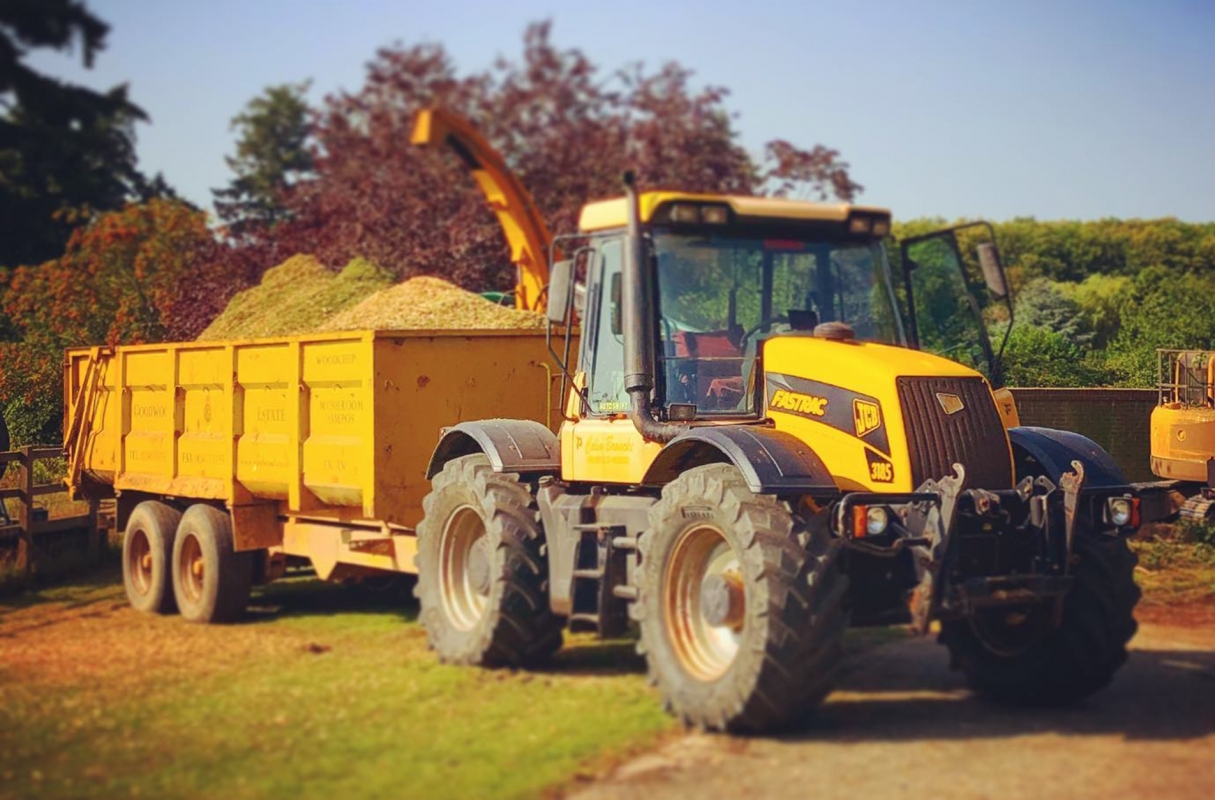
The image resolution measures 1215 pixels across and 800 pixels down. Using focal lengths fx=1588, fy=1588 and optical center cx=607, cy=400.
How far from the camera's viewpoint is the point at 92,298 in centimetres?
2645

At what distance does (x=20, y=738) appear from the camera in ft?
27.1

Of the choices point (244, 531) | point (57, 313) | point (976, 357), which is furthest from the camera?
point (57, 313)

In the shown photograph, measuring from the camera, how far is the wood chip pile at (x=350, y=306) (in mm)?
15914

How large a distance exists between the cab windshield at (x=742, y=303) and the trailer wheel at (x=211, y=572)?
4.83m

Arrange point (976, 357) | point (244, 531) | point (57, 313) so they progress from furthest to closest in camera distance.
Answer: point (57, 313), point (244, 531), point (976, 357)

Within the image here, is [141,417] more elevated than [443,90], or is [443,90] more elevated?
[443,90]

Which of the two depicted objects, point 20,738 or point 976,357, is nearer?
point 20,738

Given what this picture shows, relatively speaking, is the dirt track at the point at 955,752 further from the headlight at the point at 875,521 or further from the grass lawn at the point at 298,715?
the headlight at the point at 875,521

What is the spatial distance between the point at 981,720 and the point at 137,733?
178 inches

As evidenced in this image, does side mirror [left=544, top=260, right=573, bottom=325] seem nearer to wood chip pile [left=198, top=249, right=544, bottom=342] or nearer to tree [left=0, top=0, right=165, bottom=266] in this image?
tree [left=0, top=0, right=165, bottom=266]

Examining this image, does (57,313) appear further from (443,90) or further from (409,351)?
(409,351)

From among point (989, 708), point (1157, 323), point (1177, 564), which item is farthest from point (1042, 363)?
point (989, 708)

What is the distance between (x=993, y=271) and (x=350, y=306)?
12031mm

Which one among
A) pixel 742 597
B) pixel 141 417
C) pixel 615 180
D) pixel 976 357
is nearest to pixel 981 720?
pixel 742 597
